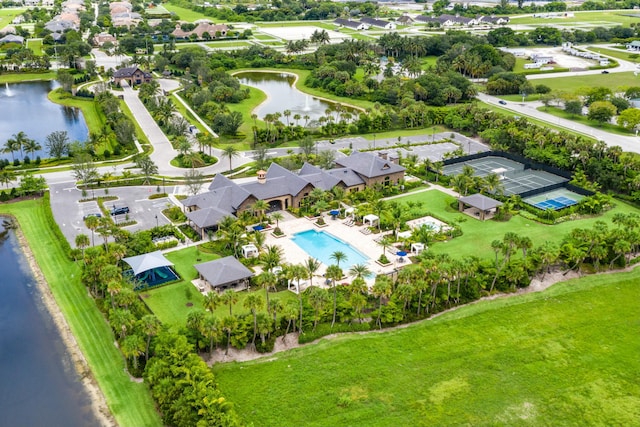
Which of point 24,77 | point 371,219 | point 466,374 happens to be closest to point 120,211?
point 371,219

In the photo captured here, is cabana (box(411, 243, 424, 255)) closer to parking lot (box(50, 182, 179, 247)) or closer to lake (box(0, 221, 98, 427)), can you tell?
parking lot (box(50, 182, 179, 247))

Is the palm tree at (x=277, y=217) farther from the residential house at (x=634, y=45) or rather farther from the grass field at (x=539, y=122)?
the residential house at (x=634, y=45)

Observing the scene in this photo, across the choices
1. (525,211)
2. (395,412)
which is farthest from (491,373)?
(525,211)

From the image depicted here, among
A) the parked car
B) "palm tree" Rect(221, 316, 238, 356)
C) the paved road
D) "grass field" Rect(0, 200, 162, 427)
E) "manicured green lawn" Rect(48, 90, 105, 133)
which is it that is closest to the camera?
"grass field" Rect(0, 200, 162, 427)

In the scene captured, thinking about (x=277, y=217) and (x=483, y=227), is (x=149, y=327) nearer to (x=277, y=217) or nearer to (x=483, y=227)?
(x=277, y=217)

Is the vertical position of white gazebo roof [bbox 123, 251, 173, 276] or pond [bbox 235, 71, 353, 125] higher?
pond [bbox 235, 71, 353, 125]

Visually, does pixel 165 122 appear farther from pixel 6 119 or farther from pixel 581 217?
pixel 581 217

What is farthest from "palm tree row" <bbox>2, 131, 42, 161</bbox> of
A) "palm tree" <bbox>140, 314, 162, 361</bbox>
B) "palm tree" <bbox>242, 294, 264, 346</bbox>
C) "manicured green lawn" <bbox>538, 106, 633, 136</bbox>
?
"manicured green lawn" <bbox>538, 106, 633, 136</bbox>
